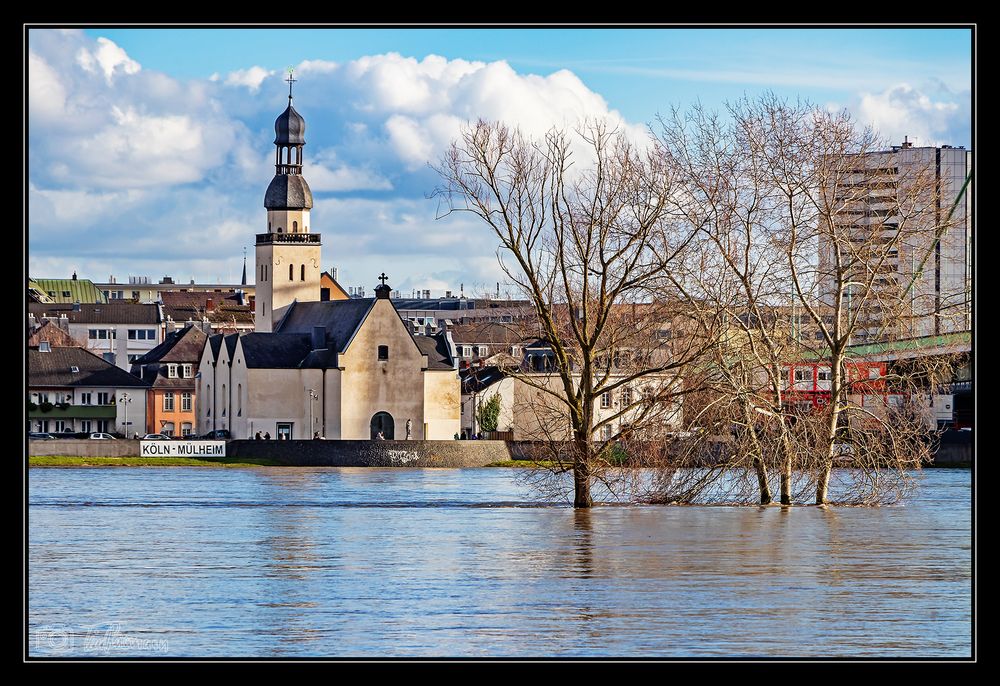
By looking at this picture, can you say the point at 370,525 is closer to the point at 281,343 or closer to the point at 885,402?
the point at 885,402

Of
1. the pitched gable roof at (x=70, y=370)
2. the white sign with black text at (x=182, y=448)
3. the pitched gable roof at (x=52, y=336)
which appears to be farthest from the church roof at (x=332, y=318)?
the pitched gable roof at (x=52, y=336)

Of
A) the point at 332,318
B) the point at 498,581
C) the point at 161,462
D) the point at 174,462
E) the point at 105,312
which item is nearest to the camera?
the point at 498,581

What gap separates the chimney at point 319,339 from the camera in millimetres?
104719

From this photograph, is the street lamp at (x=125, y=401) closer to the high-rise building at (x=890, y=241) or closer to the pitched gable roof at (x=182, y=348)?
the pitched gable roof at (x=182, y=348)

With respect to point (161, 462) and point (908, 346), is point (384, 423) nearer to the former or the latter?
point (161, 462)

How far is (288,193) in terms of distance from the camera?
11869 centimetres

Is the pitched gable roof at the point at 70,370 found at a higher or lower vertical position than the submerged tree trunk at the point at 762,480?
higher

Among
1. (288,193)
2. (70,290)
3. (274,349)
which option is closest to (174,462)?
(274,349)

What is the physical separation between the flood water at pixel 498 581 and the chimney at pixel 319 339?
57.4 meters

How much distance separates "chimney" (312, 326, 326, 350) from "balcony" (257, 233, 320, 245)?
51.7ft

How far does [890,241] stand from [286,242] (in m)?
85.1

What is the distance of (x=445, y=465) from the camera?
87.6 meters
